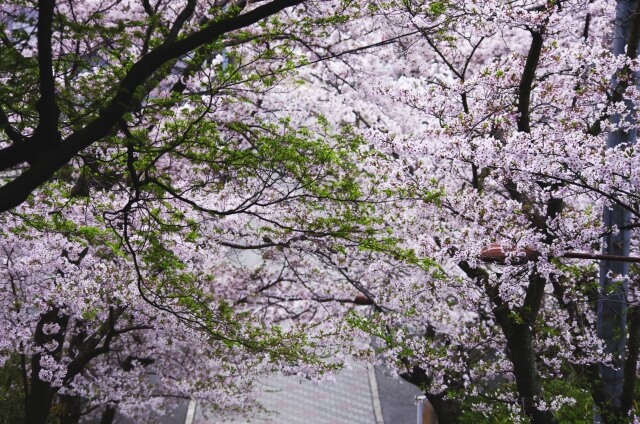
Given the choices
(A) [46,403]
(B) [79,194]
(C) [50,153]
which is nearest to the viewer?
(C) [50,153]

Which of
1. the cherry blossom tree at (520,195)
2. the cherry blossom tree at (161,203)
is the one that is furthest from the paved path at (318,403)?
the cherry blossom tree at (520,195)

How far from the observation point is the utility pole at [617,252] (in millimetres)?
6492

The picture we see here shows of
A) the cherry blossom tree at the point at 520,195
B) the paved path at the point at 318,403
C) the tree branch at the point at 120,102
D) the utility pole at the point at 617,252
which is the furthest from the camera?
the paved path at the point at 318,403

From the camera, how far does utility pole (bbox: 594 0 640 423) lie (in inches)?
256

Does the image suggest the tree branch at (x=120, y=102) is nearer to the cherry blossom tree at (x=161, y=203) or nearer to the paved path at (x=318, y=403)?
the cherry blossom tree at (x=161, y=203)

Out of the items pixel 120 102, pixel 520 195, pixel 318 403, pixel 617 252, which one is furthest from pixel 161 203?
pixel 318 403

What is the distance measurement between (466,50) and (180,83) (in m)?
5.98

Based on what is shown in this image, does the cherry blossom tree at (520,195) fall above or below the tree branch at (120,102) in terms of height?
above

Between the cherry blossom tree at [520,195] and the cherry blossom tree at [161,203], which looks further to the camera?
the cherry blossom tree at [520,195]

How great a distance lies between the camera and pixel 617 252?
6.49 meters

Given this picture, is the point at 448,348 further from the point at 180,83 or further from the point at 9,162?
the point at 9,162

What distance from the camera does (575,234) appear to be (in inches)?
271

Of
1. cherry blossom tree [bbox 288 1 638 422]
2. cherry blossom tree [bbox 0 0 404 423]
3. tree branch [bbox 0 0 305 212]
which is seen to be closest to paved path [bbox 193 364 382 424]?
cherry blossom tree [bbox 0 0 404 423]

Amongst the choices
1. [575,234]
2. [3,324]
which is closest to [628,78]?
[575,234]
